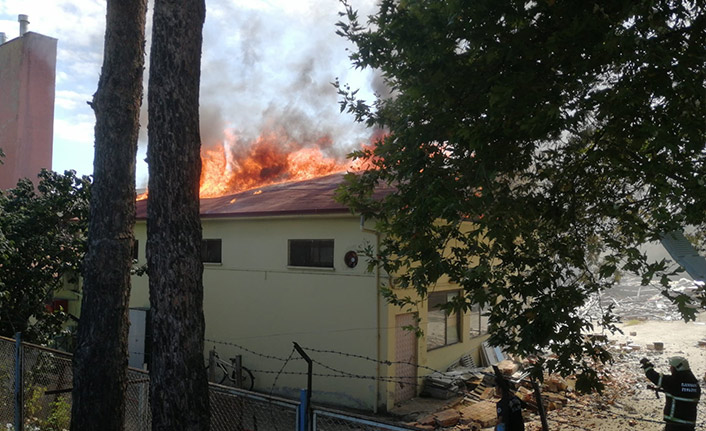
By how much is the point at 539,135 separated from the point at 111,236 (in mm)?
4847

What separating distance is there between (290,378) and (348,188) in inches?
273

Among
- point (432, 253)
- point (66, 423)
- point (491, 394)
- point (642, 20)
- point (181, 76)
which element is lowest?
point (491, 394)

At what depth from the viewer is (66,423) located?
7512mm

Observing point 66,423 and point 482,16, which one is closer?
point 482,16

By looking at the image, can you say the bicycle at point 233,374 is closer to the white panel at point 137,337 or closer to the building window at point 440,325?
the white panel at point 137,337

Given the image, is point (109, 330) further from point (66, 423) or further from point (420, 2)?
point (420, 2)

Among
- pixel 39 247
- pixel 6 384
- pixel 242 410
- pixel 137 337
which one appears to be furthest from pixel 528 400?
pixel 39 247

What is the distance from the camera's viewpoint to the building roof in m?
13.0

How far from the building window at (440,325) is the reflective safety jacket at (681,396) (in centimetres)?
620

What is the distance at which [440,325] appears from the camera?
47.5 feet

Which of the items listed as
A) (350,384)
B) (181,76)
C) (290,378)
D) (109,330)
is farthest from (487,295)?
(290,378)

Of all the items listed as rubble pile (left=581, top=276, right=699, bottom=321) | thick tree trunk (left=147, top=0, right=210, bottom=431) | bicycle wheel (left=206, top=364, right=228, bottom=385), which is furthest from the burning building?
rubble pile (left=581, top=276, right=699, bottom=321)

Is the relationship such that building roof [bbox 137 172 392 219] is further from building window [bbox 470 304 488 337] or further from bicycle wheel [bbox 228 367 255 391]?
building window [bbox 470 304 488 337]

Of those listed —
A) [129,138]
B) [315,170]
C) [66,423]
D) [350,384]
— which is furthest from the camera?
[315,170]
